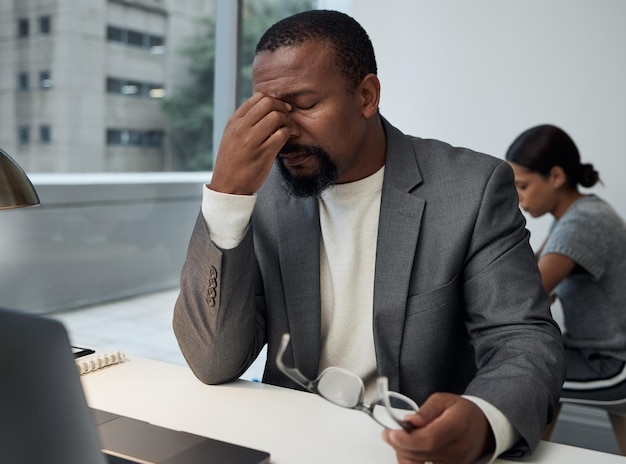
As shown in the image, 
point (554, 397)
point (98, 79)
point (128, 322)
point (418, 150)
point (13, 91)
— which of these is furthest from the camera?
point (128, 322)

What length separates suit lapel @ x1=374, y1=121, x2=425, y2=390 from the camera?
1444mm

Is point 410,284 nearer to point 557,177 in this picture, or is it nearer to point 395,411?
point 395,411

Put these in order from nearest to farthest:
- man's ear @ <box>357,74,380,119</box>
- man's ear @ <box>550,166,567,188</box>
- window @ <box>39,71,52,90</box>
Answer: man's ear @ <box>357,74,380,119</box>, man's ear @ <box>550,166,567,188</box>, window @ <box>39,71,52,90</box>

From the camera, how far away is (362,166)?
5.23 ft

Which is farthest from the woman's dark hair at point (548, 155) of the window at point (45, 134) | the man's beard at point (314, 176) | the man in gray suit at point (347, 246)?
the window at point (45, 134)

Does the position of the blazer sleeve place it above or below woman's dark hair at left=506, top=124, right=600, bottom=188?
below

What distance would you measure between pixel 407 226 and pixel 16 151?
2374 mm

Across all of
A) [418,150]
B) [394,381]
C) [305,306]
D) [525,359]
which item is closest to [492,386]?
[525,359]

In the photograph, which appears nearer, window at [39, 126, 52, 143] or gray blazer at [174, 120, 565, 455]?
gray blazer at [174, 120, 565, 455]

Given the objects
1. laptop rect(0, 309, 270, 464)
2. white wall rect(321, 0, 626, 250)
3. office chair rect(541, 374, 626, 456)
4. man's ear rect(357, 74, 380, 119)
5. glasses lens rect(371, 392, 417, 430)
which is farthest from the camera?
white wall rect(321, 0, 626, 250)

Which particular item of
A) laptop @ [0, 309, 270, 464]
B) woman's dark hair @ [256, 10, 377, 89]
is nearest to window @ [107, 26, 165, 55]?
woman's dark hair @ [256, 10, 377, 89]

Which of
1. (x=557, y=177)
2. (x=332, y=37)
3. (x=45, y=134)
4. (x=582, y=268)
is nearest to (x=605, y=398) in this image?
(x=582, y=268)

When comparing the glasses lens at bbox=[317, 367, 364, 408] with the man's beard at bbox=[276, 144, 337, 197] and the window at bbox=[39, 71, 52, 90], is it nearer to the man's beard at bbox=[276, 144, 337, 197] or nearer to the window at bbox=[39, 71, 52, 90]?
the man's beard at bbox=[276, 144, 337, 197]

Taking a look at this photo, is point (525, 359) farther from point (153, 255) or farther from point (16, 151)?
point (153, 255)
